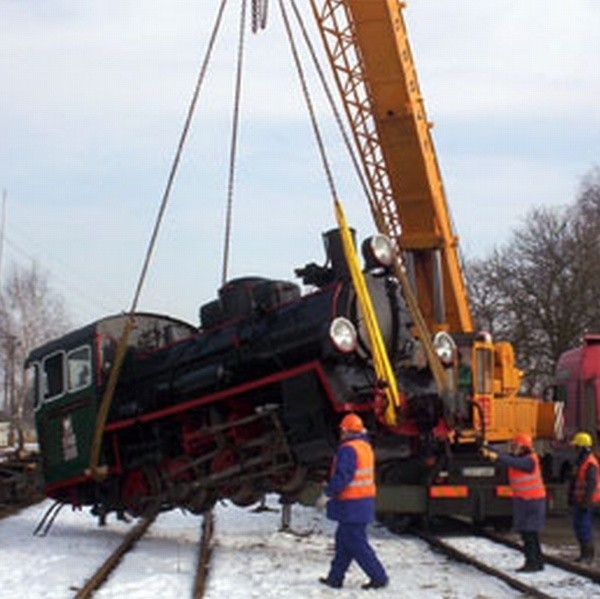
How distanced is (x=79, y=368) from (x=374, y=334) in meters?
5.05

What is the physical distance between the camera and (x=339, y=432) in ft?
35.0

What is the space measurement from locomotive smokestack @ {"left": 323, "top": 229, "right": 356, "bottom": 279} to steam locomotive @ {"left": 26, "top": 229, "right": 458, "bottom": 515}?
19 millimetres

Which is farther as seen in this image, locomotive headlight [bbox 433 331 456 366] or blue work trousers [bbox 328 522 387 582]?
locomotive headlight [bbox 433 331 456 366]

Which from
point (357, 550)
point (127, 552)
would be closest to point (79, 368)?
point (127, 552)

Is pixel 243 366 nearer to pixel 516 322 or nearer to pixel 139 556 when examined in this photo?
pixel 139 556

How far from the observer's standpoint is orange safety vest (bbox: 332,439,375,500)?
369 inches

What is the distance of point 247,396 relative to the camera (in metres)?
11.5

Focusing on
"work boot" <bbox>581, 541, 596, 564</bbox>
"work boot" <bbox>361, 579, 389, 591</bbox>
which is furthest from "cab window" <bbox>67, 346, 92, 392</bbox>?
"work boot" <bbox>581, 541, 596, 564</bbox>

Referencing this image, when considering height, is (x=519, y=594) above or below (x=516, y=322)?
below

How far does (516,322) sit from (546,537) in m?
28.7

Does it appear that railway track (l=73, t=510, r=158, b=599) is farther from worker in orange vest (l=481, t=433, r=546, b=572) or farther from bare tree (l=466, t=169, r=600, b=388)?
bare tree (l=466, t=169, r=600, b=388)

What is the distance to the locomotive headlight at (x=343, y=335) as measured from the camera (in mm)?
10188

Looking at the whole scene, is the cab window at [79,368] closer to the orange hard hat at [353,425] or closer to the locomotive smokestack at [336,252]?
the locomotive smokestack at [336,252]

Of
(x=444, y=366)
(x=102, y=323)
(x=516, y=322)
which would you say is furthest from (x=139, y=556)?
(x=516, y=322)
